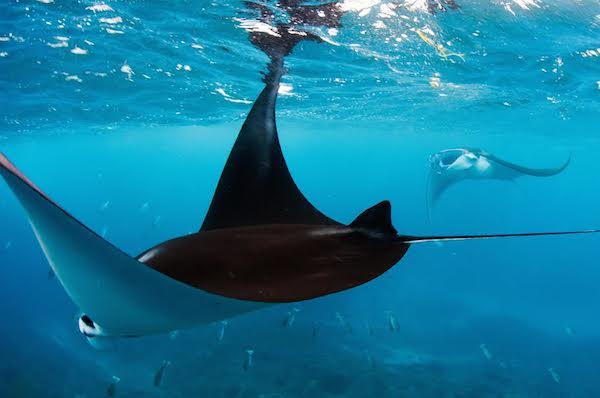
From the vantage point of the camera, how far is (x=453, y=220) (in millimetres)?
68250

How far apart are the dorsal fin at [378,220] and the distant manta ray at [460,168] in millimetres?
10421

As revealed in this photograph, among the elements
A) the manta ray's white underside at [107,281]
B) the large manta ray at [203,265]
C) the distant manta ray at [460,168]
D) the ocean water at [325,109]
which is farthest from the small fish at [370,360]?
the manta ray's white underside at [107,281]

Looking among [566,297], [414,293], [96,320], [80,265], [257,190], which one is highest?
[80,265]

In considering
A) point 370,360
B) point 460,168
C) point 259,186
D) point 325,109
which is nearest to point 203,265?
point 259,186

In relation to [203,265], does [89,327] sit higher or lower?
lower

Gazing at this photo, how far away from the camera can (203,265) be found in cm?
238

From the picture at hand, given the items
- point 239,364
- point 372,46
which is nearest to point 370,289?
point 239,364

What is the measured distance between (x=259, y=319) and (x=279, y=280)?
12.5 m

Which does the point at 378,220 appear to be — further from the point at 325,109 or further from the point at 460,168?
the point at 325,109

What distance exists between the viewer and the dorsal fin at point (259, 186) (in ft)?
12.6

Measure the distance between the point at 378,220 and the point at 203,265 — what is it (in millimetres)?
1144

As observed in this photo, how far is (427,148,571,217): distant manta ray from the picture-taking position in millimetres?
12258

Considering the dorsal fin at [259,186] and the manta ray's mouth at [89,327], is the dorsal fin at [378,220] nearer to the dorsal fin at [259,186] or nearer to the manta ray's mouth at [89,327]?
the dorsal fin at [259,186]

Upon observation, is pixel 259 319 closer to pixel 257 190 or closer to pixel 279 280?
pixel 257 190
